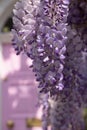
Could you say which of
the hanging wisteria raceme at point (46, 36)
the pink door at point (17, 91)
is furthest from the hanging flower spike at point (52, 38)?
the pink door at point (17, 91)

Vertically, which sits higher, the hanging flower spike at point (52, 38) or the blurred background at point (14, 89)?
the blurred background at point (14, 89)

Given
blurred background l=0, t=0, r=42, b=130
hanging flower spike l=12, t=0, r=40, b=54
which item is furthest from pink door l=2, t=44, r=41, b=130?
hanging flower spike l=12, t=0, r=40, b=54

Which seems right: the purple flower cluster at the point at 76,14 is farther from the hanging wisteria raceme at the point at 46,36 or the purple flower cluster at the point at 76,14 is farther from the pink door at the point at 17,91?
the pink door at the point at 17,91

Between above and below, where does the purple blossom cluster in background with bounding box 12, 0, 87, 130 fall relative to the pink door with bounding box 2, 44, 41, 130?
below

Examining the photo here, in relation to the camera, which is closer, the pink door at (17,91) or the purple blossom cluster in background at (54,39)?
the purple blossom cluster in background at (54,39)

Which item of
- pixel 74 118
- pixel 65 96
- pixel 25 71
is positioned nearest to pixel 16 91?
pixel 25 71

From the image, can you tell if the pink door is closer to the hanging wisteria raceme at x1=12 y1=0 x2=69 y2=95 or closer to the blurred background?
the blurred background
